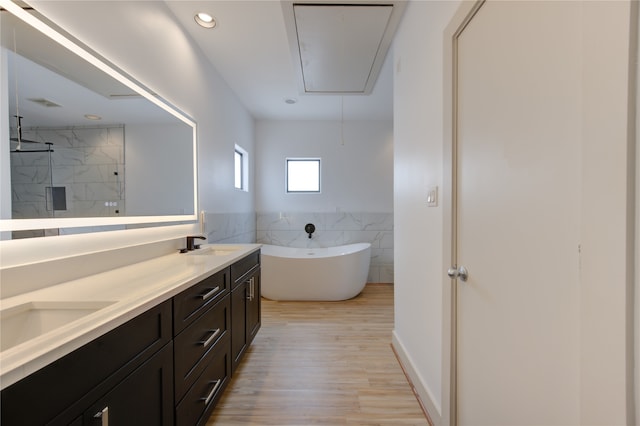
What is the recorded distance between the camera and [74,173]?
53.7 inches

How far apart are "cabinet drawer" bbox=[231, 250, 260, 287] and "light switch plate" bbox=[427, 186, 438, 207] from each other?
1339mm

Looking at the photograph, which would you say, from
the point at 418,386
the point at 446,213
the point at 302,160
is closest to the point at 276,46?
the point at 446,213

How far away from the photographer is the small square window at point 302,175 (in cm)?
465

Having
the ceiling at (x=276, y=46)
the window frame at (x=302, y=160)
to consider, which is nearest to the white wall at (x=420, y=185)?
the ceiling at (x=276, y=46)

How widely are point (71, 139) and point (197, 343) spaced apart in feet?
3.97

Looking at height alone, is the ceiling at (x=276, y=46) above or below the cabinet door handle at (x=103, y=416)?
above

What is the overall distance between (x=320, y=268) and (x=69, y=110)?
111 inches

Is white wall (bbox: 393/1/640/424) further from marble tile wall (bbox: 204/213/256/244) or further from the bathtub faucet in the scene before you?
the bathtub faucet

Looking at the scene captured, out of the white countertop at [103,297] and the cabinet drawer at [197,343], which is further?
the cabinet drawer at [197,343]

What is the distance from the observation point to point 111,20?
4.94ft

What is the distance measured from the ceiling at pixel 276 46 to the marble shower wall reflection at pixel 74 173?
3.96 ft

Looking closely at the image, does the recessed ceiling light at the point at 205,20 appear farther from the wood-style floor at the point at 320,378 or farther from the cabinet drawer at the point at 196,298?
the wood-style floor at the point at 320,378

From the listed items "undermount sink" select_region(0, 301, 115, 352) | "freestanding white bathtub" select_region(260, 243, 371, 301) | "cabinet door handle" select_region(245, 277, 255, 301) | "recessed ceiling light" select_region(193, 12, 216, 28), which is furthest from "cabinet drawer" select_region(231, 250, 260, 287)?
"recessed ceiling light" select_region(193, 12, 216, 28)

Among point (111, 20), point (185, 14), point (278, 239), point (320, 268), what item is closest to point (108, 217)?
point (111, 20)
